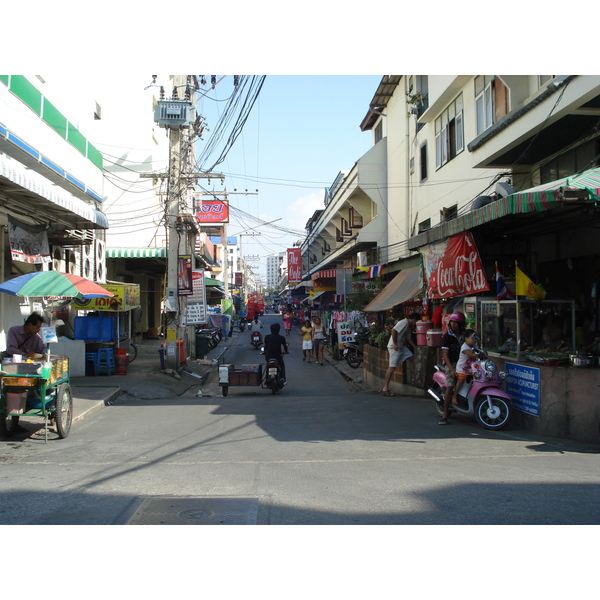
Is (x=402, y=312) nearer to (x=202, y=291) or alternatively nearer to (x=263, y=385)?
(x=263, y=385)

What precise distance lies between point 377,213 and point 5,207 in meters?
16.2

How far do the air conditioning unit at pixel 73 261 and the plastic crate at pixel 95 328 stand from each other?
304 cm

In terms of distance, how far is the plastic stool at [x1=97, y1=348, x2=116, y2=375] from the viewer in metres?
15.0

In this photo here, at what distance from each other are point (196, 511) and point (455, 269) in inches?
322

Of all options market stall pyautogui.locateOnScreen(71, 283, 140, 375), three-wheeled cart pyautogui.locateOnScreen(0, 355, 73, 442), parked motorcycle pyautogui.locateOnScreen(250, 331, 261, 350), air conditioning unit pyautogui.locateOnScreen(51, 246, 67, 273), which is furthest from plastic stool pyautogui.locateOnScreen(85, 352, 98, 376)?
parked motorcycle pyautogui.locateOnScreen(250, 331, 261, 350)

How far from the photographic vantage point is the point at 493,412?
865cm

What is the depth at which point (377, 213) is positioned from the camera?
2445 cm

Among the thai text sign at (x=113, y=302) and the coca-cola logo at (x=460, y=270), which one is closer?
the coca-cola logo at (x=460, y=270)

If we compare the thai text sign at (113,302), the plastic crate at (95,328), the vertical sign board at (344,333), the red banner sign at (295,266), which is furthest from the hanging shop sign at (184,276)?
the red banner sign at (295,266)

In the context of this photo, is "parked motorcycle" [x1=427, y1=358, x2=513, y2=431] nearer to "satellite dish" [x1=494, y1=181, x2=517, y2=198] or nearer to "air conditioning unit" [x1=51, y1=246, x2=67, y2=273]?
"satellite dish" [x1=494, y1=181, x2=517, y2=198]

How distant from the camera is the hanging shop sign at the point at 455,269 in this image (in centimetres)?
1068

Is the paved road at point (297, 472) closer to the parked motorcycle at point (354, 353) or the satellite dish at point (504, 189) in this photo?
the satellite dish at point (504, 189)

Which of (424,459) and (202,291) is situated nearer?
(424,459)

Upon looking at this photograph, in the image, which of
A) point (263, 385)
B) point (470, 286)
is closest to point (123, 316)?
point (263, 385)
